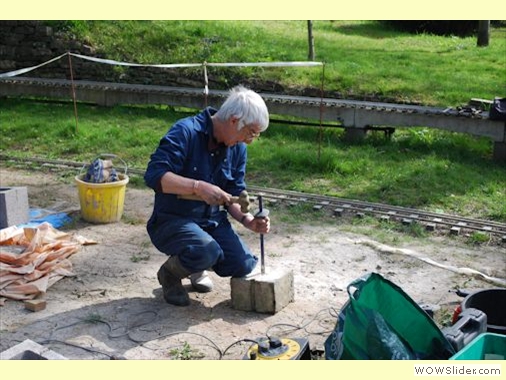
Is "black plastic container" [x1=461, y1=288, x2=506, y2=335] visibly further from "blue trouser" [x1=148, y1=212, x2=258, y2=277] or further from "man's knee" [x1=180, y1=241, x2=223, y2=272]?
"man's knee" [x1=180, y1=241, x2=223, y2=272]

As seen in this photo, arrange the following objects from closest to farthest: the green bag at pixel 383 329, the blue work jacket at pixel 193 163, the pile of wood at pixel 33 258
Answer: the green bag at pixel 383 329, the blue work jacket at pixel 193 163, the pile of wood at pixel 33 258

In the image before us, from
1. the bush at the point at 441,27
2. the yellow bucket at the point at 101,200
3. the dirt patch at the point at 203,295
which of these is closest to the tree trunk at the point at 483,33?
the bush at the point at 441,27

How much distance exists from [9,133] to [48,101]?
276 cm

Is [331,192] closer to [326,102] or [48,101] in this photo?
[326,102]

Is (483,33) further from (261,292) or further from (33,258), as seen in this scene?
(33,258)

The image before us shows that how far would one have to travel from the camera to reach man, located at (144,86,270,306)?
5000mm

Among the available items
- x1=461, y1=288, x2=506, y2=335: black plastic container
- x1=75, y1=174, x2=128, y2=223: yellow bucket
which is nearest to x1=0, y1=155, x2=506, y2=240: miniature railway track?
x1=75, y1=174, x2=128, y2=223: yellow bucket

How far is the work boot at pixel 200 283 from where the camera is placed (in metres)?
5.72

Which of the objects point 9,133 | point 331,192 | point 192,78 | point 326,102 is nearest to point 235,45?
point 192,78

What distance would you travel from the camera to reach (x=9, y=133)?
1137 centimetres

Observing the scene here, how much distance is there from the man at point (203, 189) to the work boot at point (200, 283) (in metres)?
0.22

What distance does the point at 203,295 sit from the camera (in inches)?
225

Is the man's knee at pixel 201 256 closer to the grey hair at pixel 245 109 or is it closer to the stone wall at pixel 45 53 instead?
the grey hair at pixel 245 109

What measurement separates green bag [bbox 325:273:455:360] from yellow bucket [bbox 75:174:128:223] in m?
3.56
